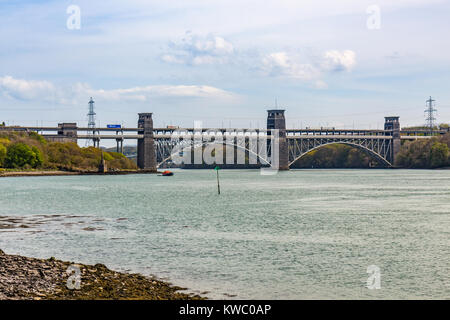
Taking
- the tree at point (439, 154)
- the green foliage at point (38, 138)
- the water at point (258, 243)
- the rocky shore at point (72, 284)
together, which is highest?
the green foliage at point (38, 138)

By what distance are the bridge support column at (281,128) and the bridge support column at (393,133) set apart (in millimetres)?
34004

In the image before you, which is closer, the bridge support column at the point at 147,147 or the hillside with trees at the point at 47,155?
the hillside with trees at the point at 47,155

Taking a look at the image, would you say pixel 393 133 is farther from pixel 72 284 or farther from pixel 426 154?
pixel 72 284

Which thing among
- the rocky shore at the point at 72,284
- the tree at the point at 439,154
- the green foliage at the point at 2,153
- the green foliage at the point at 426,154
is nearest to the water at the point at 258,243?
the rocky shore at the point at 72,284

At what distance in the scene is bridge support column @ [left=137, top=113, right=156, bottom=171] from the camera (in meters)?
151

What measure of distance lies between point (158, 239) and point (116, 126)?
125761mm

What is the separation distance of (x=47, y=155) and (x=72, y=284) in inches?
4735

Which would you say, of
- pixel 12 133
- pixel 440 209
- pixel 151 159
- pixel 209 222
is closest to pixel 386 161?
pixel 151 159

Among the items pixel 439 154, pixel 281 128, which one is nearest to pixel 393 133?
pixel 439 154

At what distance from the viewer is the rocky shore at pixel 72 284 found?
17250 millimetres

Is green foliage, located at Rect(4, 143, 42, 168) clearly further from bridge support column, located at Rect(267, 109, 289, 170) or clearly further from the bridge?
bridge support column, located at Rect(267, 109, 289, 170)

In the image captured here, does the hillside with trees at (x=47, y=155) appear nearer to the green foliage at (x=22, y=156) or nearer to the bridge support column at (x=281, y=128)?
the green foliage at (x=22, y=156)

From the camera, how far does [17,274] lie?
19.2m
